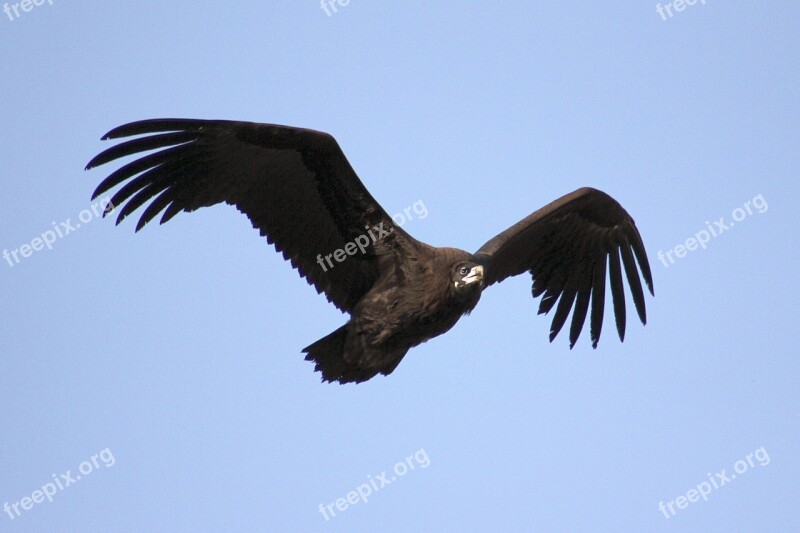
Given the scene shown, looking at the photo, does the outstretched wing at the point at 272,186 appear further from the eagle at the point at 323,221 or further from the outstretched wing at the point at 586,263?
the outstretched wing at the point at 586,263

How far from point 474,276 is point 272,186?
1.91 m

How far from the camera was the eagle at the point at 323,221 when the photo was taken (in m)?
8.99

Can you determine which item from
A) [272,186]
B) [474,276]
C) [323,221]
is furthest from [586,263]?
[272,186]

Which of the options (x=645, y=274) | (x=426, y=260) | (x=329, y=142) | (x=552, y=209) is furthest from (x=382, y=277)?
(x=645, y=274)

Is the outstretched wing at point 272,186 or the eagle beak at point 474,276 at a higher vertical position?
the outstretched wing at point 272,186

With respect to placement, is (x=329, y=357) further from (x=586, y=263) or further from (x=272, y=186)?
(x=586, y=263)

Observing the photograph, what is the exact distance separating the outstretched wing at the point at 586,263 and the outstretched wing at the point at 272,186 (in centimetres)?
211

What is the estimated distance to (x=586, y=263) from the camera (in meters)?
11.4

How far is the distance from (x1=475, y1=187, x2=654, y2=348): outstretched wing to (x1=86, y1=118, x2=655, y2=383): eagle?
47.4 inches

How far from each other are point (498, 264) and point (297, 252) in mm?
2137

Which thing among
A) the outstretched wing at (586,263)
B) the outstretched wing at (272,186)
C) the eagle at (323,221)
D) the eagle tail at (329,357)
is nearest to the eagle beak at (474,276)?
the eagle at (323,221)

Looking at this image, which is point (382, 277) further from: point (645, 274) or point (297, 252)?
point (645, 274)

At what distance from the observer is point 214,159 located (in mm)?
9188

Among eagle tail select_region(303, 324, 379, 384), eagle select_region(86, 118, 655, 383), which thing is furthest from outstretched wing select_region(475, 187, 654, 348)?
A: eagle tail select_region(303, 324, 379, 384)
